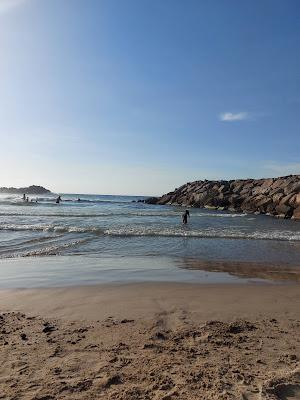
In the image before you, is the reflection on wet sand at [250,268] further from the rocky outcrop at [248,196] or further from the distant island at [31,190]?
the distant island at [31,190]

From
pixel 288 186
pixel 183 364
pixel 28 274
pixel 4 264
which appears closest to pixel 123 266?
pixel 28 274

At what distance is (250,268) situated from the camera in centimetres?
1202

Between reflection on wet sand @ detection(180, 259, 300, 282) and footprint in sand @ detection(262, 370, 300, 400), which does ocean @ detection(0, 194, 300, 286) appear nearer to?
reflection on wet sand @ detection(180, 259, 300, 282)

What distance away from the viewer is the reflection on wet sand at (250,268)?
10680 millimetres

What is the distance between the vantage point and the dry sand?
3891mm

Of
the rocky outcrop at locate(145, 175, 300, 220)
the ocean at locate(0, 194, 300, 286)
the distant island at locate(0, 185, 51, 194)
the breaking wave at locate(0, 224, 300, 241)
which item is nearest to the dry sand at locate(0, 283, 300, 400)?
the ocean at locate(0, 194, 300, 286)

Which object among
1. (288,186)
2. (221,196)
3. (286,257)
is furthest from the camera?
(221,196)

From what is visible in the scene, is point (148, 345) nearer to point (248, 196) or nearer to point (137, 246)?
point (137, 246)

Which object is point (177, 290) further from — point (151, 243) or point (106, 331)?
point (151, 243)

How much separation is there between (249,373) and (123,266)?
7765mm

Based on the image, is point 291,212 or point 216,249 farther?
point 291,212

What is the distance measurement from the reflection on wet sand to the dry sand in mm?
2532

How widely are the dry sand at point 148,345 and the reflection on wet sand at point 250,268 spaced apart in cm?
253

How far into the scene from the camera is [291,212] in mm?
34781
